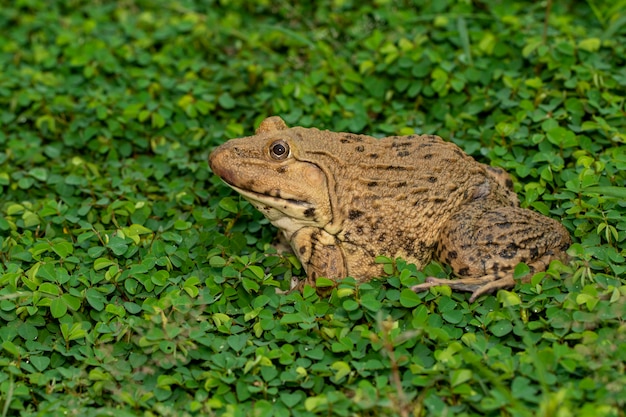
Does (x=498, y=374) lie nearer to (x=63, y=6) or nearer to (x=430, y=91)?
(x=430, y=91)

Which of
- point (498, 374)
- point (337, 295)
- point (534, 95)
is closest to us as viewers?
point (498, 374)

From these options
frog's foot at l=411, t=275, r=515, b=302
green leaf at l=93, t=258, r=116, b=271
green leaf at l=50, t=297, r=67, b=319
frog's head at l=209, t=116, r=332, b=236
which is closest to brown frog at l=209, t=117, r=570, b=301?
frog's head at l=209, t=116, r=332, b=236

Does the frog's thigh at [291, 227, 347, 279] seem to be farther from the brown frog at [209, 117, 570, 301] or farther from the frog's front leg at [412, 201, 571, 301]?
the frog's front leg at [412, 201, 571, 301]

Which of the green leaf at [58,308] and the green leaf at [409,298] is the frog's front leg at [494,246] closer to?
the green leaf at [409,298]

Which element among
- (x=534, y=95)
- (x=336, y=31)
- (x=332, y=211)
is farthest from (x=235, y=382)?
(x=336, y=31)

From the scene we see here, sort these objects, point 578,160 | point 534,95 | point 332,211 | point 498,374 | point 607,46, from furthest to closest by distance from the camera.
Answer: point 607,46, point 534,95, point 578,160, point 332,211, point 498,374

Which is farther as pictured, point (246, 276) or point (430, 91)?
point (430, 91)

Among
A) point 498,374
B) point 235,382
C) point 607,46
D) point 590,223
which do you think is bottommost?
point 235,382

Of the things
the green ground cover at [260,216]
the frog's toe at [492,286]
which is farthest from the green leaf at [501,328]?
the frog's toe at [492,286]
